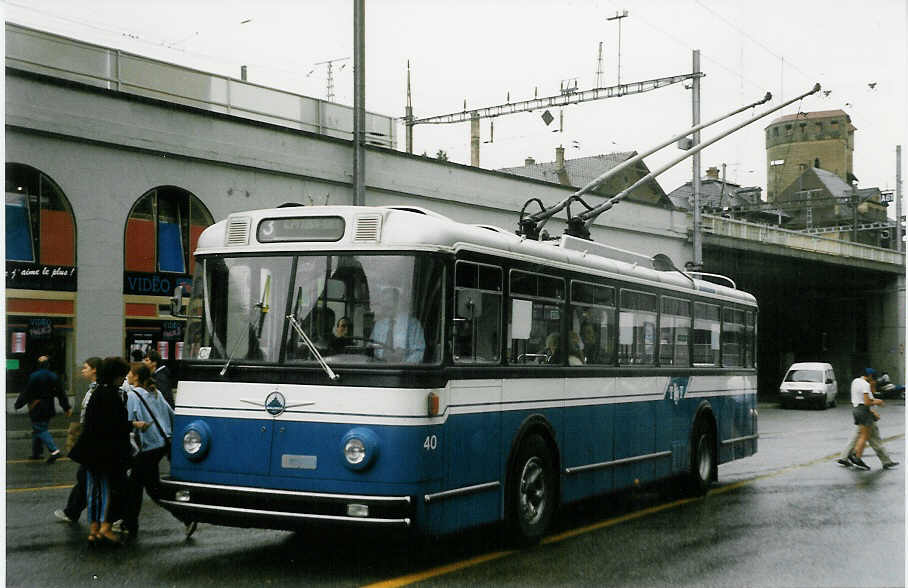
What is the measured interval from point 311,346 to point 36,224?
14.4m

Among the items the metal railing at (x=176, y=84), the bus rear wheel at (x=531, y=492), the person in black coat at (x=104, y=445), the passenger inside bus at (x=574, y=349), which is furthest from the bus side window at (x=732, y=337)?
the metal railing at (x=176, y=84)

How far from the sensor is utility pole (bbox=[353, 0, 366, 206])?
19.4m

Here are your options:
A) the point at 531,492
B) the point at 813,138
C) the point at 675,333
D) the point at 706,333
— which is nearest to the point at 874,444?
the point at 706,333

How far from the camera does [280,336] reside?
8242 mm

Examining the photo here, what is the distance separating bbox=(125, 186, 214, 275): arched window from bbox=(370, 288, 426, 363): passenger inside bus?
16.0m

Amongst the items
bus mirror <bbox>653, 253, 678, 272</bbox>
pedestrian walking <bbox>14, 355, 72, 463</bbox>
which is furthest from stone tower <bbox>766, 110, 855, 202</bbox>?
pedestrian walking <bbox>14, 355, 72, 463</bbox>

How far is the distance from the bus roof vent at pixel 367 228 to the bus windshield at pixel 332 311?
148 mm

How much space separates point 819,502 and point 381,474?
24.0 ft

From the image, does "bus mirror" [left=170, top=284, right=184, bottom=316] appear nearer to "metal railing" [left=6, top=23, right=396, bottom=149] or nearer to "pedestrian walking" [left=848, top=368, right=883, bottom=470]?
"pedestrian walking" [left=848, top=368, right=883, bottom=470]

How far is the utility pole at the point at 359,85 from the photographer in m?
19.4

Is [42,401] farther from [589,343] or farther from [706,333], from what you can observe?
[706,333]

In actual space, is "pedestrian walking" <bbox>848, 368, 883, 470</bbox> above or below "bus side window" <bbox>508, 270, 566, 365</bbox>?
below

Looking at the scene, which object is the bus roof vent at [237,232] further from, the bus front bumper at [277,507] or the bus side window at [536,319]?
the bus side window at [536,319]

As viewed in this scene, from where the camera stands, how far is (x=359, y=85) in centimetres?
1973
